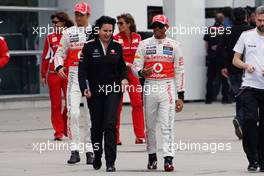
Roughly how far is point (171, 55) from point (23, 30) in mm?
12134

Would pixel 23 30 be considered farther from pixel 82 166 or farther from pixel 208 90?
pixel 82 166

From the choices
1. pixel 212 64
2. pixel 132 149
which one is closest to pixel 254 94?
pixel 132 149

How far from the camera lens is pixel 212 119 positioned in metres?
21.5

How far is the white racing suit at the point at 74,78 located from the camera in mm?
14016

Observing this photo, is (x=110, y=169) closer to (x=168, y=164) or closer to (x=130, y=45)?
(x=168, y=164)

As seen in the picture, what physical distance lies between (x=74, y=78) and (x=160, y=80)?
1.41 m

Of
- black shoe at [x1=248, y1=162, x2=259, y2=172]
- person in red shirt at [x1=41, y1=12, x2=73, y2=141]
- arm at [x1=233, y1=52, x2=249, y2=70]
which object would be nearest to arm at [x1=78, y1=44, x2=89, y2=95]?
arm at [x1=233, y1=52, x2=249, y2=70]

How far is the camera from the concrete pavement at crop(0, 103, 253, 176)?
1288cm

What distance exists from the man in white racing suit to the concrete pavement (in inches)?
10.5

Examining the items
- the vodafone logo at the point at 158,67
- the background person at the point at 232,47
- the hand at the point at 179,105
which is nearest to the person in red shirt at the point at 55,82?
the background person at the point at 232,47

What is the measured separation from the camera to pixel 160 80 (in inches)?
520

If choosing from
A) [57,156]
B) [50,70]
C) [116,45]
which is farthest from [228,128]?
[116,45]

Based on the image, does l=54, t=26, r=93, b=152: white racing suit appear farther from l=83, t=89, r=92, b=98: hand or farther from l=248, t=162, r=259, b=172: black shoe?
l=248, t=162, r=259, b=172: black shoe

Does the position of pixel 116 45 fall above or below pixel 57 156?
above
